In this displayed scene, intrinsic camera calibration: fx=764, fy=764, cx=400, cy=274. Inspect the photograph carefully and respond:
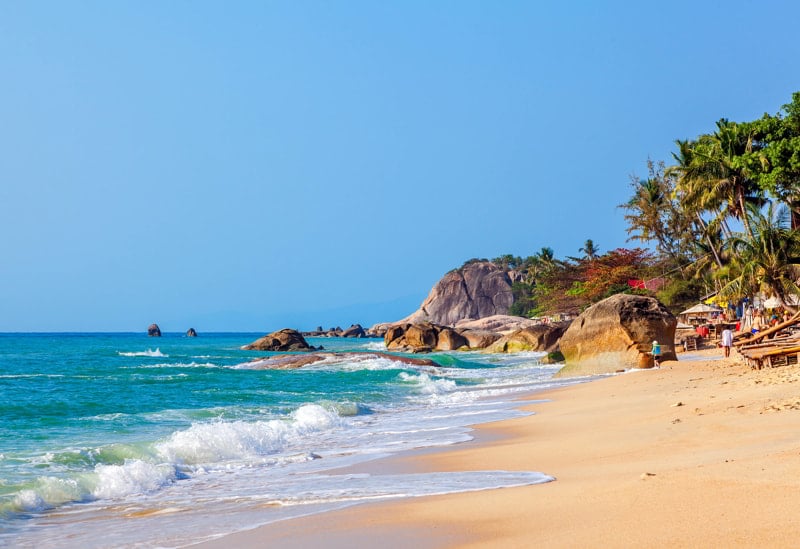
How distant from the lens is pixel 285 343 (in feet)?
207

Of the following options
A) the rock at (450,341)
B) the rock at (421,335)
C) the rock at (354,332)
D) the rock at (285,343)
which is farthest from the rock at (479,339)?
the rock at (354,332)

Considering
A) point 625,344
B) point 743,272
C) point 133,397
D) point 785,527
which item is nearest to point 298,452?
point 785,527

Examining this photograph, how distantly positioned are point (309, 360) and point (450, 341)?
25.3 metres

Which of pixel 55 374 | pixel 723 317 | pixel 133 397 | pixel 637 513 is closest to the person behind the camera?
pixel 637 513

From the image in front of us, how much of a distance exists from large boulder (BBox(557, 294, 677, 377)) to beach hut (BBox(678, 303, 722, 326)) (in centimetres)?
2010

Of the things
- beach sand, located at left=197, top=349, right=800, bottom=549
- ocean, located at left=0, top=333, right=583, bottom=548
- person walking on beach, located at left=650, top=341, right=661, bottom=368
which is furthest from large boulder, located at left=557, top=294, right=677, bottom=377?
beach sand, located at left=197, top=349, right=800, bottom=549

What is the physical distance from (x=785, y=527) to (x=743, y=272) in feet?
90.2

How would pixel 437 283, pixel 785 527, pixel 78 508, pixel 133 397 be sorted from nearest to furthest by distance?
pixel 785 527 → pixel 78 508 → pixel 133 397 → pixel 437 283

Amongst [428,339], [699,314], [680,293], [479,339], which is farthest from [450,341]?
[699,314]

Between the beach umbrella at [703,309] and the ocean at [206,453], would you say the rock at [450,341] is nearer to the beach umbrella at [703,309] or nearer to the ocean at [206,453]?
the beach umbrella at [703,309]

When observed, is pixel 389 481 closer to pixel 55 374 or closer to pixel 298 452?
pixel 298 452

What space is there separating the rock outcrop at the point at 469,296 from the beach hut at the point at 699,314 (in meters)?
68.0

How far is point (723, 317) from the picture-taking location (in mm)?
46625

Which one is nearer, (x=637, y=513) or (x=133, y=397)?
(x=637, y=513)
